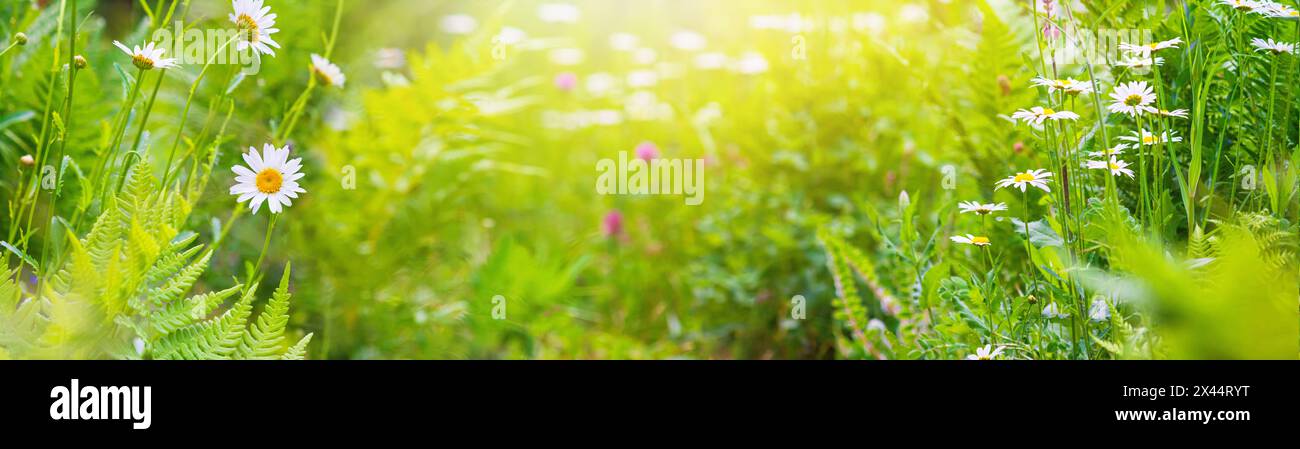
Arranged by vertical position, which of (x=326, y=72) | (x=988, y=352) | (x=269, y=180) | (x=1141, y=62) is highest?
(x=326, y=72)

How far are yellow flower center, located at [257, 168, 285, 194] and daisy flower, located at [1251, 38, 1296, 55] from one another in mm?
925

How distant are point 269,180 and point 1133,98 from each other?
82 centimetres

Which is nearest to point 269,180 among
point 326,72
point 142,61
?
point 142,61

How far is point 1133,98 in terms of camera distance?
2.95ft

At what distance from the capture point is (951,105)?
1.60 m

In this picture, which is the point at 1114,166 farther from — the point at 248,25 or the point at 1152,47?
the point at 248,25

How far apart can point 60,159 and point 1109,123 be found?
3.38 feet

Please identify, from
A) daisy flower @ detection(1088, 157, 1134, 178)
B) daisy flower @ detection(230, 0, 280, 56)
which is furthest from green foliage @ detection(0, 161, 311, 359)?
daisy flower @ detection(1088, 157, 1134, 178)

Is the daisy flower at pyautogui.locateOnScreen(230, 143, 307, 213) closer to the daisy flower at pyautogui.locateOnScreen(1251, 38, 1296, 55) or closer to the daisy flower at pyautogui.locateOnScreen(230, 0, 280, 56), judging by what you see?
the daisy flower at pyautogui.locateOnScreen(230, 0, 280, 56)

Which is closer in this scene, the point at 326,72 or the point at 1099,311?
the point at 1099,311

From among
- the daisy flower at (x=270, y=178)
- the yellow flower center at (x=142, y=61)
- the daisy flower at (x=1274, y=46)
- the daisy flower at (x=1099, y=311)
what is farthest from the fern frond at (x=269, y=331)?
the daisy flower at (x=1274, y=46)

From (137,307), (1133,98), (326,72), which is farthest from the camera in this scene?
(326,72)
